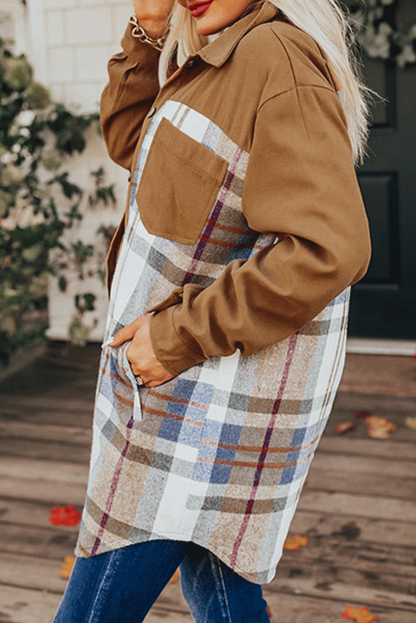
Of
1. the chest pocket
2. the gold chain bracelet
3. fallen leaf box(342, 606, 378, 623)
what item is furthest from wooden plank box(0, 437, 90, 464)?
the chest pocket

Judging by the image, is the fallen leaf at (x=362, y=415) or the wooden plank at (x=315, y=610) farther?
the fallen leaf at (x=362, y=415)

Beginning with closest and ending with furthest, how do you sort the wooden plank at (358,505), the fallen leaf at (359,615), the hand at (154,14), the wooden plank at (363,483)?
1. the hand at (154,14)
2. the fallen leaf at (359,615)
3. the wooden plank at (358,505)
4. the wooden plank at (363,483)

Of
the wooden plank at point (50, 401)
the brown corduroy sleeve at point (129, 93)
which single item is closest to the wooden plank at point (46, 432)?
the wooden plank at point (50, 401)

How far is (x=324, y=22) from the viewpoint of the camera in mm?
958

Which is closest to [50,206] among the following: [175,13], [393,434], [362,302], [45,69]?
[45,69]

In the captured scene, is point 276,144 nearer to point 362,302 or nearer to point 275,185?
point 275,185

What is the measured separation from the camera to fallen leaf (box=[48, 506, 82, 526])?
2406 mm

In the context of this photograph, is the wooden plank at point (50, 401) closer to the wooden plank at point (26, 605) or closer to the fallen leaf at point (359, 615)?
the wooden plank at point (26, 605)

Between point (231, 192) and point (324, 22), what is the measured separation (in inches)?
10.8

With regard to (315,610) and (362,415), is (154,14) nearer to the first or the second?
(315,610)

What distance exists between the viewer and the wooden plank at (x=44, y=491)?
2582mm

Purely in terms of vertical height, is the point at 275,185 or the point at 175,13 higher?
the point at 175,13

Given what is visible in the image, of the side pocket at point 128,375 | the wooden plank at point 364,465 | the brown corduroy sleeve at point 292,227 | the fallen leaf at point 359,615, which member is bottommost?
the wooden plank at point 364,465

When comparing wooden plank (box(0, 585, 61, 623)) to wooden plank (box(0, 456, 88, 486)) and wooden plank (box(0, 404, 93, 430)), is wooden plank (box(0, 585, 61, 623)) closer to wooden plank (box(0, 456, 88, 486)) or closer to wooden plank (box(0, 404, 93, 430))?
wooden plank (box(0, 456, 88, 486))
